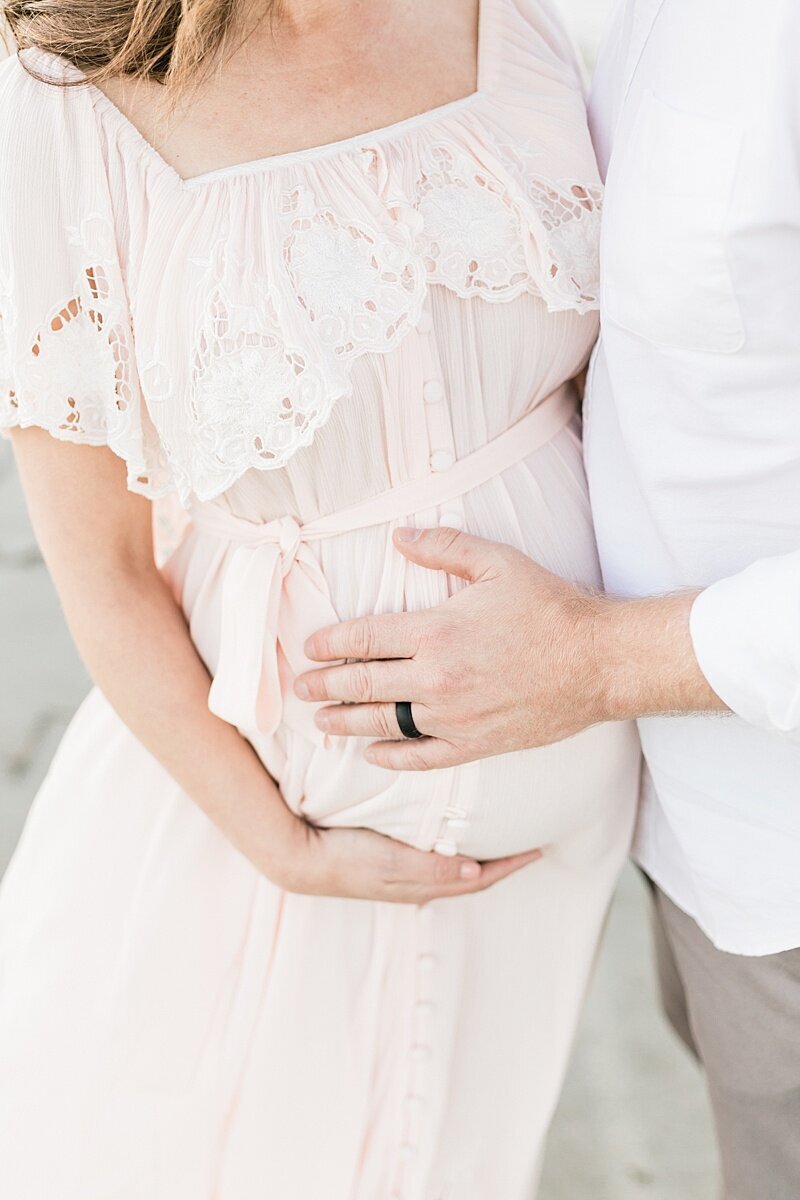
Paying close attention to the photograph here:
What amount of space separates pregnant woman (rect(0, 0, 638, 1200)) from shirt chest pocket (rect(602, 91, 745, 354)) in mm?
119

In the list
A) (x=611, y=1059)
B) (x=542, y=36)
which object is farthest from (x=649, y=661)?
(x=611, y=1059)

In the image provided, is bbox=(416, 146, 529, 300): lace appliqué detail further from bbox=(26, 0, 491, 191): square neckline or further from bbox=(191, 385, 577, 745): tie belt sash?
bbox=(191, 385, 577, 745): tie belt sash

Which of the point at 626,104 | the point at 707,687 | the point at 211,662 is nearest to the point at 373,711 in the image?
the point at 211,662

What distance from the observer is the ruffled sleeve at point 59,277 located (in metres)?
0.94

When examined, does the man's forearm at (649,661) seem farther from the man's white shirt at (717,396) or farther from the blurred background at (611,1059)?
the blurred background at (611,1059)

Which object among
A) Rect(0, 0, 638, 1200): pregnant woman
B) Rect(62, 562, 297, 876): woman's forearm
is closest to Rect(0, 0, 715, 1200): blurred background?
Rect(0, 0, 638, 1200): pregnant woman

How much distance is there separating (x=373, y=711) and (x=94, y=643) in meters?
0.29

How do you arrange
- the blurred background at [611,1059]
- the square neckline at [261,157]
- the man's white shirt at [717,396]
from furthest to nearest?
the blurred background at [611,1059] → the square neckline at [261,157] → the man's white shirt at [717,396]

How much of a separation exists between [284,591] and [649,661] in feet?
1.19

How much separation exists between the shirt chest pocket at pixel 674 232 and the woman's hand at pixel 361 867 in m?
0.57

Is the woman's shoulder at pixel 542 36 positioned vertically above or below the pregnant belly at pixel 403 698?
above

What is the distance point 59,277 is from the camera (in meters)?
0.97

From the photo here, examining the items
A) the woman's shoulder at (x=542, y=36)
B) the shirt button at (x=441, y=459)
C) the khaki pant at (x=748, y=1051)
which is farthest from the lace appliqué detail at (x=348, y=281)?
the khaki pant at (x=748, y=1051)

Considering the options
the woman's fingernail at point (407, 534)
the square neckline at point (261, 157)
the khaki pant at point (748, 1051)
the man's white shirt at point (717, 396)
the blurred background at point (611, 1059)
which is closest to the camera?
the man's white shirt at point (717, 396)
